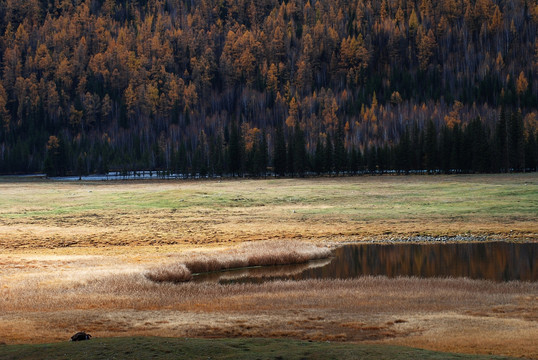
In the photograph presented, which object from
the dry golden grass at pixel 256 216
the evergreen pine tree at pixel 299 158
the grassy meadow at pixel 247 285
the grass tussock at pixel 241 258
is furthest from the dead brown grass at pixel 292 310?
the evergreen pine tree at pixel 299 158

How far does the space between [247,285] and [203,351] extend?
1702 cm

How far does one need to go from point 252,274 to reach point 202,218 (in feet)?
90.9

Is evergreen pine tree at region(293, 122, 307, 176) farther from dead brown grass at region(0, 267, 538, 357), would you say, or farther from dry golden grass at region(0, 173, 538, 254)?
dead brown grass at region(0, 267, 538, 357)

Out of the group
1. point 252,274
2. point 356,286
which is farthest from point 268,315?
point 252,274

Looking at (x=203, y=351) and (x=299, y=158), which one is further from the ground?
(x=299, y=158)

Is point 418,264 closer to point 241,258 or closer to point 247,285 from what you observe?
point 241,258

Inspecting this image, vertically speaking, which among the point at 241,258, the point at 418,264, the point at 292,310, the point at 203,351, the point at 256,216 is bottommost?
the point at 418,264

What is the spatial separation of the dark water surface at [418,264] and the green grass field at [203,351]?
19977 mm

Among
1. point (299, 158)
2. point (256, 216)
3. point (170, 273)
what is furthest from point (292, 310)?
point (299, 158)

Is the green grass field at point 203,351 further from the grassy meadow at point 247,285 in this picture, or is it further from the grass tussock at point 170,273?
the grass tussock at point 170,273

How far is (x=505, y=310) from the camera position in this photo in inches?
901

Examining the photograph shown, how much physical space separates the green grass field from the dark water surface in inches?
787

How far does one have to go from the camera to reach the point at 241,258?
4053 centimetres

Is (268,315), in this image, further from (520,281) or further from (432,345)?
(520,281)
